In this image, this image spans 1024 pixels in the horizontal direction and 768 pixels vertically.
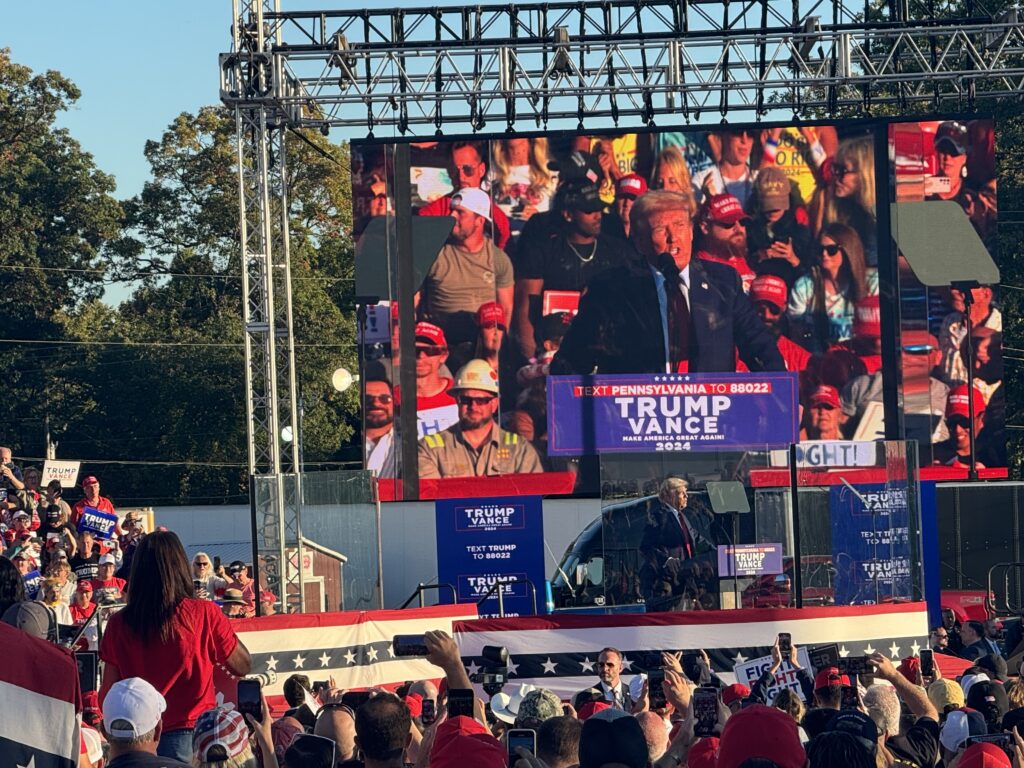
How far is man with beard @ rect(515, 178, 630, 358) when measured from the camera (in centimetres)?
2244

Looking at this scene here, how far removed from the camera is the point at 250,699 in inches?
188

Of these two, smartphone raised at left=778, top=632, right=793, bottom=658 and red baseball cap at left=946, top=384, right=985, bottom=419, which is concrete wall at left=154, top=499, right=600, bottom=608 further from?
smartphone raised at left=778, top=632, right=793, bottom=658

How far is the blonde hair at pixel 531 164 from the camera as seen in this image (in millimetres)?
22594

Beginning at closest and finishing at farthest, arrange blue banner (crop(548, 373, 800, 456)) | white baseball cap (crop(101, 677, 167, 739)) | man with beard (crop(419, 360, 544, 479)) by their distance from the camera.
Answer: white baseball cap (crop(101, 677, 167, 739))
blue banner (crop(548, 373, 800, 456))
man with beard (crop(419, 360, 544, 479))

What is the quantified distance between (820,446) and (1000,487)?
442 inches

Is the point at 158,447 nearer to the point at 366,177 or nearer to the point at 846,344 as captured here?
the point at 366,177

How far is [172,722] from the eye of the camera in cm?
628

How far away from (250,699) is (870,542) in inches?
435

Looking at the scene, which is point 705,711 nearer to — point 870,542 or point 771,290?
point 870,542

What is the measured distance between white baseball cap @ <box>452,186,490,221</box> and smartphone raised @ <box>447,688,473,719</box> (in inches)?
694

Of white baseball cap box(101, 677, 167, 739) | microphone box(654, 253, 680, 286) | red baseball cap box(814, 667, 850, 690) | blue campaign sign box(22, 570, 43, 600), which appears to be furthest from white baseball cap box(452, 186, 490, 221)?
white baseball cap box(101, 677, 167, 739)

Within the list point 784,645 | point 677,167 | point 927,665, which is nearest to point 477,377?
point 677,167

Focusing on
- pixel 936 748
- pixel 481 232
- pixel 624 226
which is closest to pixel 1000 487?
pixel 624 226

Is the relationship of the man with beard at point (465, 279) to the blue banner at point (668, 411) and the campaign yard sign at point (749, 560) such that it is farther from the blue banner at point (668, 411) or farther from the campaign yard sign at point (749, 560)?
the campaign yard sign at point (749, 560)
